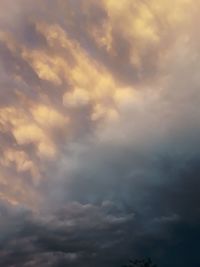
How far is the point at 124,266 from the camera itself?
14962 centimetres

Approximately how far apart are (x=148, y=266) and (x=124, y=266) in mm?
8281

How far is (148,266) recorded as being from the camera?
149625 millimetres
